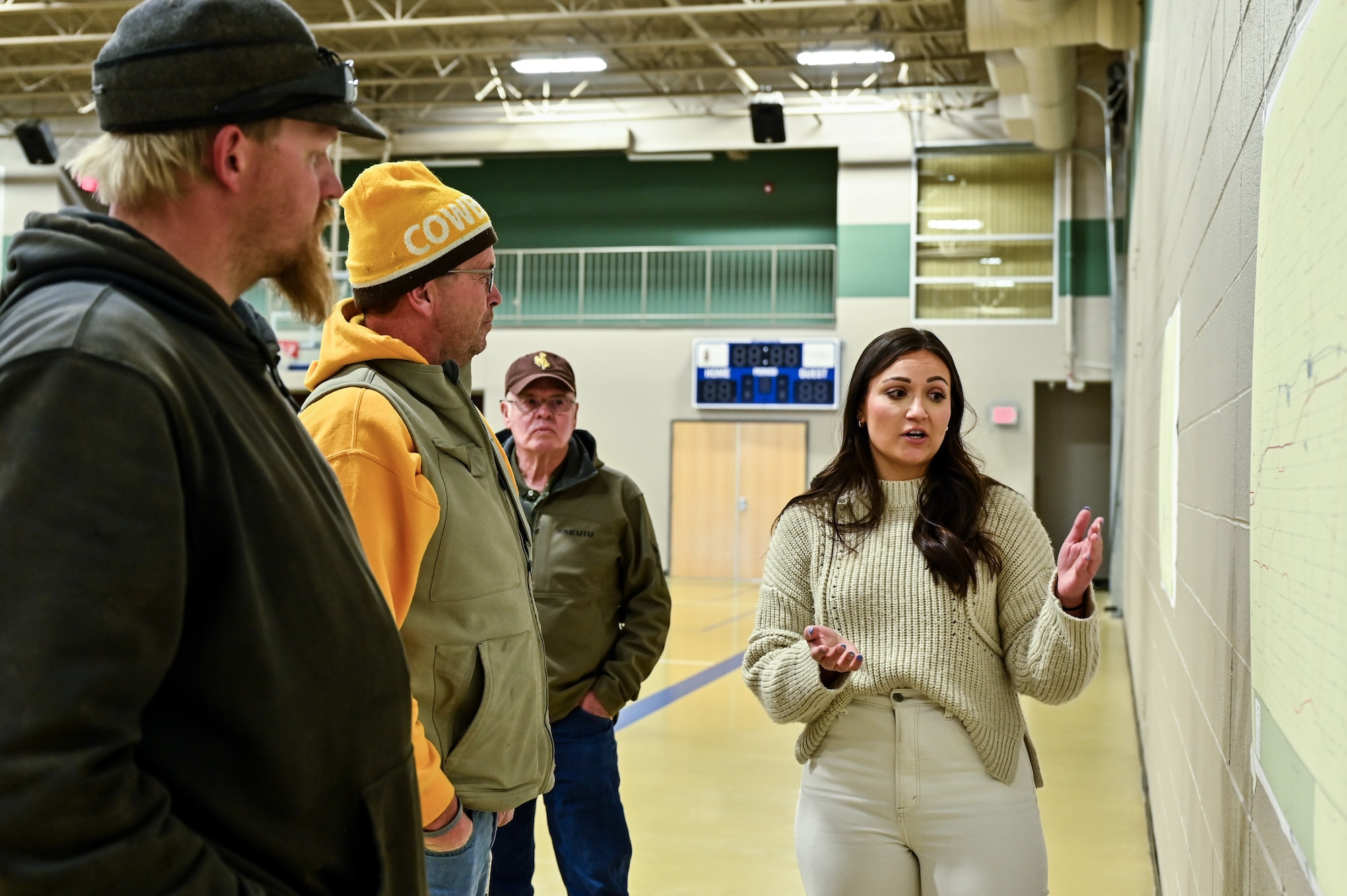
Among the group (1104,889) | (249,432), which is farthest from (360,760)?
(1104,889)

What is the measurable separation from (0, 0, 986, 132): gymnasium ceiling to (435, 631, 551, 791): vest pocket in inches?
438

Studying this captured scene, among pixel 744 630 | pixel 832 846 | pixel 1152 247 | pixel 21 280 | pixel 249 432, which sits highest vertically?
pixel 1152 247

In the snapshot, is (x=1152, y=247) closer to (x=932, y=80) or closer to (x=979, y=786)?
(x=979, y=786)

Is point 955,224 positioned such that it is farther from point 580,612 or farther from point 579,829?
point 579,829

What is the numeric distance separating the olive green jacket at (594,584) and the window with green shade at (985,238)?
12390 millimetres

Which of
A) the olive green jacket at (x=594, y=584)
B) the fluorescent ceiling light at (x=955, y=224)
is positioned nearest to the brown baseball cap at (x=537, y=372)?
the olive green jacket at (x=594, y=584)

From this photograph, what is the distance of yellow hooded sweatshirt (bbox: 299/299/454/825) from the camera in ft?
5.60

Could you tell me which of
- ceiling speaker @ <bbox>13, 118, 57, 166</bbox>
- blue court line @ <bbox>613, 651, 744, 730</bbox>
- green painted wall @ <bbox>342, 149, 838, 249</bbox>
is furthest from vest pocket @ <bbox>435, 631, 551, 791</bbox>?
ceiling speaker @ <bbox>13, 118, 57, 166</bbox>

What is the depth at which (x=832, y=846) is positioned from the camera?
2.22m

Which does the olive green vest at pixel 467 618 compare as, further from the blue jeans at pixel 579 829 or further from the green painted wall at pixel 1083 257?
the green painted wall at pixel 1083 257

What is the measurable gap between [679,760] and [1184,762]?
3.47 metres

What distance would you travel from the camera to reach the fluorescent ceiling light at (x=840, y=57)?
13211mm

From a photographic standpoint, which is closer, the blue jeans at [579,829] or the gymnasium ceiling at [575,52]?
the blue jeans at [579,829]

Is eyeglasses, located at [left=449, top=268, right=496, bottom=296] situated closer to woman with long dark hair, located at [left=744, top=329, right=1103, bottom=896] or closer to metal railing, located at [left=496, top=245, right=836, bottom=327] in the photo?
woman with long dark hair, located at [left=744, top=329, right=1103, bottom=896]
